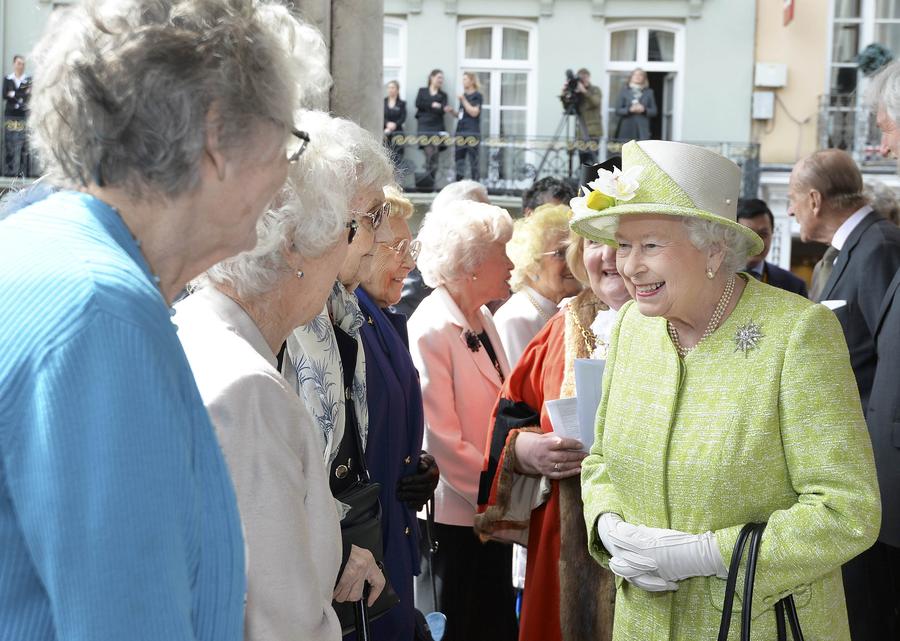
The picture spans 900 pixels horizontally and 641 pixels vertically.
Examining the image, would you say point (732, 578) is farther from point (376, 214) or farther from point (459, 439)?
point (459, 439)

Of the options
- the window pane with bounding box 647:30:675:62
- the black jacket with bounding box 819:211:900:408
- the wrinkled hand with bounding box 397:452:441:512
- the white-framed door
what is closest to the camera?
the wrinkled hand with bounding box 397:452:441:512


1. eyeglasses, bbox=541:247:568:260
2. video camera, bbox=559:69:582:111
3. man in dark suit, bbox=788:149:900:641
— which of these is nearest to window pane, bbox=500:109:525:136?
video camera, bbox=559:69:582:111

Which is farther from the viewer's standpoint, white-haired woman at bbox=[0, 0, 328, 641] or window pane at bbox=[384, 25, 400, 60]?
window pane at bbox=[384, 25, 400, 60]

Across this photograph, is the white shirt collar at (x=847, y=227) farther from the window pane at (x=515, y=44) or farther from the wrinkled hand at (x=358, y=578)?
the window pane at (x=515, y=44)

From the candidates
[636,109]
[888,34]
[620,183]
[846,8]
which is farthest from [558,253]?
[888,34]

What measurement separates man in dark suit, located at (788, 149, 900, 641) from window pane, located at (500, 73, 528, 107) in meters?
13.5

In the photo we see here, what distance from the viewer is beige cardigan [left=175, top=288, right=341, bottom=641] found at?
1.72 metres

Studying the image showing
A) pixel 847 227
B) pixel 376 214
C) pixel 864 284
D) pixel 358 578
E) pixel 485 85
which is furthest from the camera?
pixel 485 85

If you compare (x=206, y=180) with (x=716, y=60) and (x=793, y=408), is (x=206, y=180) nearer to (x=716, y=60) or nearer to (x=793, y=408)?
(x=793, y=408)

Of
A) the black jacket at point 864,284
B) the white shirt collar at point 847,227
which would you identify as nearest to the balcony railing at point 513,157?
the white shirt collar at point 847,227

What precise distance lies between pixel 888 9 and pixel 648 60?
13.7 feet

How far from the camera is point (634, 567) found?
257 centimetres

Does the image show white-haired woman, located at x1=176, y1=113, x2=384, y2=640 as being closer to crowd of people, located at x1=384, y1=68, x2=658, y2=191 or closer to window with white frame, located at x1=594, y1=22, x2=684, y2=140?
crowd of people, located at x1=384, y1=68, x2=658, y2=191

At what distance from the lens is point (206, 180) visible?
50.2 inches
